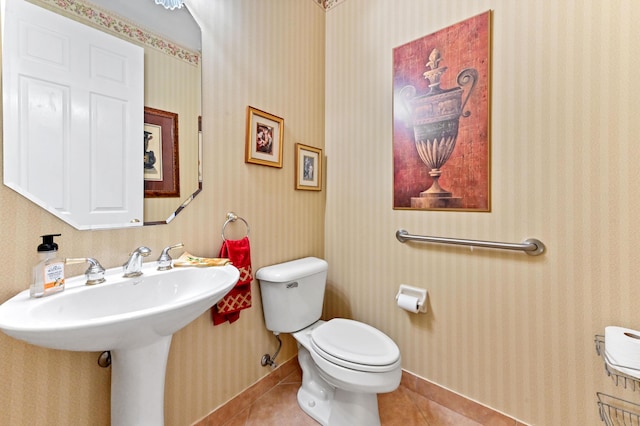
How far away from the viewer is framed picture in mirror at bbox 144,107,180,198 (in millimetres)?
1042

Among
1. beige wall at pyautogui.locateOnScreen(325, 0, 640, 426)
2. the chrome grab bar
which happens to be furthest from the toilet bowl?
the chrome grab bar

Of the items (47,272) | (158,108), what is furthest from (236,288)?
(158,108)

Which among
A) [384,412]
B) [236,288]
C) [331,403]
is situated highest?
[236,288]

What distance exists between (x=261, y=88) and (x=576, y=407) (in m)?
2.13

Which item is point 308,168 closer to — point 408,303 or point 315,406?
point 408,303

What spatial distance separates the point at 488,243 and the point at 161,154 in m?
1.54

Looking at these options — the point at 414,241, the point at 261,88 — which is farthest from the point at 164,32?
the point at 414,241

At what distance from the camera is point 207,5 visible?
1204mm

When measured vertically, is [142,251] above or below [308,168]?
below

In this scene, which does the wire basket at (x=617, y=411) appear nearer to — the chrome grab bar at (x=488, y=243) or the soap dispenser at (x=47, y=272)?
the chrome grab bar at (x=488, y=243)

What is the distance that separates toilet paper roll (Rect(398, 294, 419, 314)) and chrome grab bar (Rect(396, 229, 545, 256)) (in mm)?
324

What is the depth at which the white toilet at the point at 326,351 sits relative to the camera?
110 centimetres

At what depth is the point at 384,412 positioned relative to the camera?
138cm

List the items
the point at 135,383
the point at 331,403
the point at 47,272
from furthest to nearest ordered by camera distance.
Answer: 1. the point at 331,403
2. the point at 135,383
3. the point at 47,272
